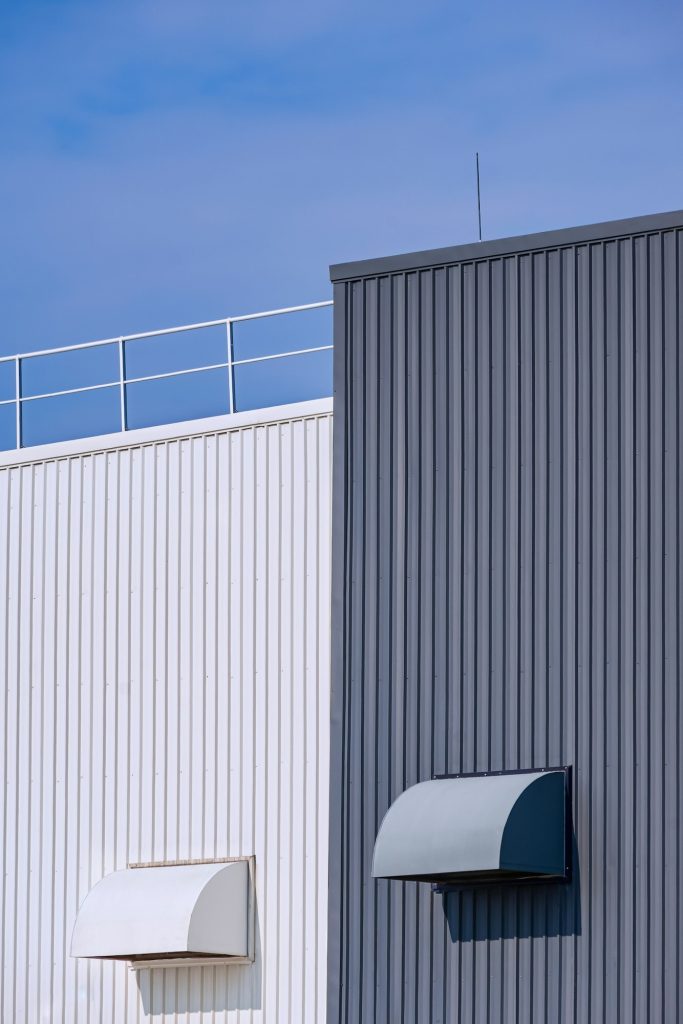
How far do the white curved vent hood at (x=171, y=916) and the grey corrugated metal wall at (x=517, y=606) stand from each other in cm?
174

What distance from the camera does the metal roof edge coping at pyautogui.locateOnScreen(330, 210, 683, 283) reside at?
13438 mm

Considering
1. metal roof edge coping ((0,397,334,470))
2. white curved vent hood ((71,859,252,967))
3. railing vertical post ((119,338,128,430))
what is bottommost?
white curved vent hood ((71,859,252,967))

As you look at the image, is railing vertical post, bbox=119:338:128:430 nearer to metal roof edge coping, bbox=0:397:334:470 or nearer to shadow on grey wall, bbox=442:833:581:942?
metal roof edge coping, bbox=0:397:334:470

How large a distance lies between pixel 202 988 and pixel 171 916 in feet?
2.92

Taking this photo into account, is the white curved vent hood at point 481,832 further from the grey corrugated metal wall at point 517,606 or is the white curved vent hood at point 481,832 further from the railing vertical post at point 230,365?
the railing vertical post at point 230,365

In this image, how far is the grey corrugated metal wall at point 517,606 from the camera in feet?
41.5

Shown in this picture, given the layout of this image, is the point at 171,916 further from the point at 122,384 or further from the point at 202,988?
the point at 122,384

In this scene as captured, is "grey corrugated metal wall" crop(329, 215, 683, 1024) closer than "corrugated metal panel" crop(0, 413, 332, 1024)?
Yes

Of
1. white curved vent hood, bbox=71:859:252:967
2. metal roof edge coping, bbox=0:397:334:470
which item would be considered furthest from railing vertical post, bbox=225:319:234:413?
white curved vent hood, bbox=71:859:252:967

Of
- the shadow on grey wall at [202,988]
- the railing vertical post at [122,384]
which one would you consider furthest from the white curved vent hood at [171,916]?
the railing vertical post at [122,384]

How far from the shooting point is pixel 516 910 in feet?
42.6

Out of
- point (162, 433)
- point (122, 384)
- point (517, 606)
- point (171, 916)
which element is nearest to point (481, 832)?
point (517, 606)

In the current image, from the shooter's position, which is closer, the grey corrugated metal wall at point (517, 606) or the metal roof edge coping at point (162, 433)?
the grey corrugated metal wall at point (517, 606)

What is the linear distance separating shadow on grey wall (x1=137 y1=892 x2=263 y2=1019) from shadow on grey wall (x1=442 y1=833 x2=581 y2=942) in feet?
8.80
